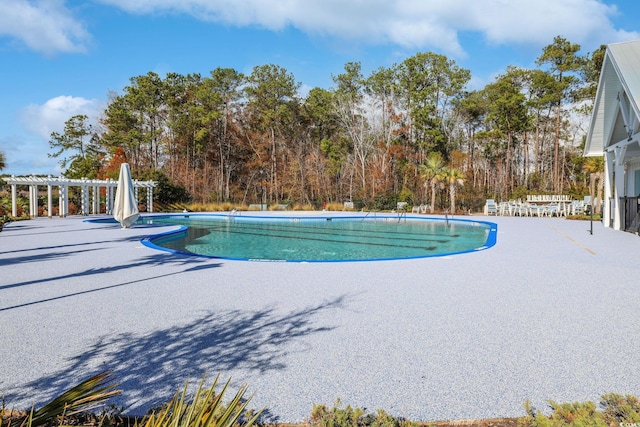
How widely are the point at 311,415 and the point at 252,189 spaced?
31.8 meters

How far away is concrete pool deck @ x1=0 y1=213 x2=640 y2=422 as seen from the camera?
2.42 metres

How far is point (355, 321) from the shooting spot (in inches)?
148

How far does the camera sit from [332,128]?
33.3 m

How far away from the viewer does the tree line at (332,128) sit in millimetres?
28562

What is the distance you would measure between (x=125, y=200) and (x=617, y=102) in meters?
14.4

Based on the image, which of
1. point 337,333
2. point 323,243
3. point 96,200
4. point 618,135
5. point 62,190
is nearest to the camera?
point 337,333

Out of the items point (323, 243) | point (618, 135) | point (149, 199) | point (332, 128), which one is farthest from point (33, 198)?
point (618, 135)

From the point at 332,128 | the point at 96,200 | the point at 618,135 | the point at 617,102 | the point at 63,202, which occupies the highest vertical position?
the point at 332,128

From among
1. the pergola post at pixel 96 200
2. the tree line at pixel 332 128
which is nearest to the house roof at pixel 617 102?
the tree line at pixel 332 128

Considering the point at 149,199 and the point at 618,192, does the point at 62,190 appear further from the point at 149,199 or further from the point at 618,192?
the point at 618,192

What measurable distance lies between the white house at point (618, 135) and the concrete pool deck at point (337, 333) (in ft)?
19.6

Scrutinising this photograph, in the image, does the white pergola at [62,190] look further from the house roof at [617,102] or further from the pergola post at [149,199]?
the house roof at [617,102]

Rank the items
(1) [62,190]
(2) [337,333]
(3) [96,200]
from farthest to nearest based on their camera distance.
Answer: (3) [96,200] < (1) [62,190] < (2) [337,333]

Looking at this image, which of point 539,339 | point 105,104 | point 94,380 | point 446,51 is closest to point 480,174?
point 446,51
